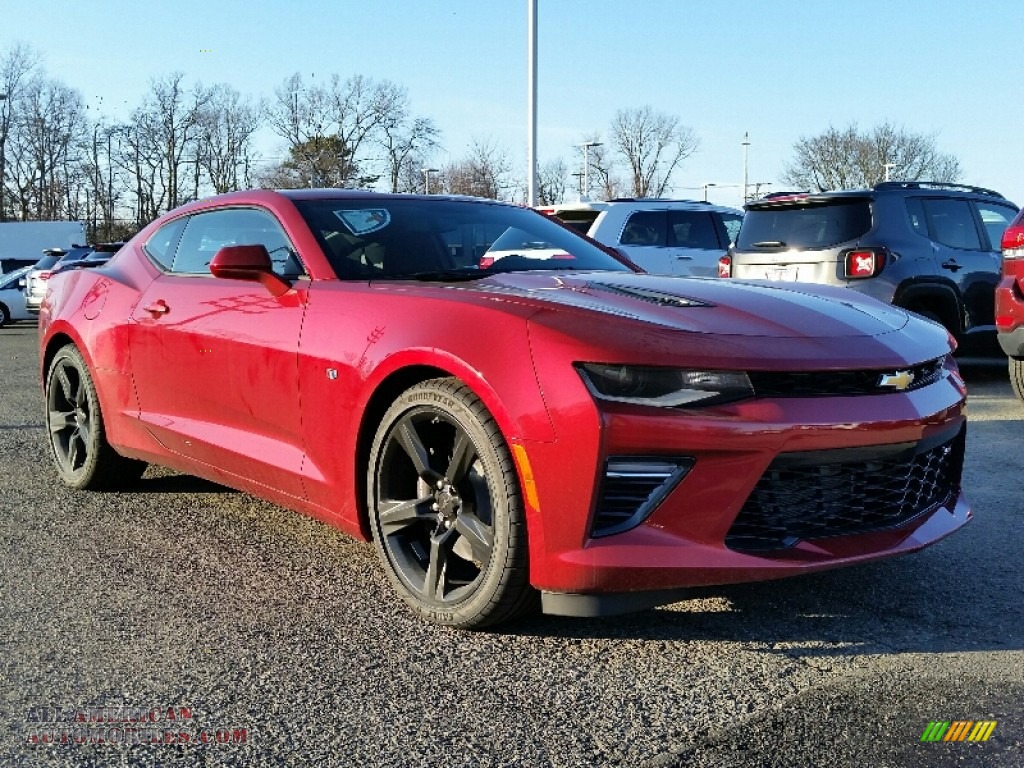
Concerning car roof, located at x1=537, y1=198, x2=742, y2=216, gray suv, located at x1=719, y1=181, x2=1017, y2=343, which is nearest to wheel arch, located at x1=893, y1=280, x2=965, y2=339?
gray suv, located at x1=719, y1=181, x2=1017, y2=343

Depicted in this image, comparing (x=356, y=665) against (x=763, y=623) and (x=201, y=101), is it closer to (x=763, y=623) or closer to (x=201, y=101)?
(x=763, y=623)

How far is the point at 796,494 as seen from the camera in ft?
9.56

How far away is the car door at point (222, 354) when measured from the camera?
3.79m

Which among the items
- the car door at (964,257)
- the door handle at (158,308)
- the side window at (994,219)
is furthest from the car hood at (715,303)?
the side window at (994,219)

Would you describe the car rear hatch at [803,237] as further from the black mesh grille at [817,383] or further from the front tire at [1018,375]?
the black mesh grille at [817,383]

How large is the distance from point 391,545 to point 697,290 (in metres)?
1.28

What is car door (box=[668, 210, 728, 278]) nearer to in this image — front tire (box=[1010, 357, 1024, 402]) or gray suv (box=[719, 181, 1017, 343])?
gray suv (box=[719, 181, 1017, 343])

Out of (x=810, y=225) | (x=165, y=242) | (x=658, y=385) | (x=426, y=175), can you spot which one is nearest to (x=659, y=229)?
(x=810, y=225)

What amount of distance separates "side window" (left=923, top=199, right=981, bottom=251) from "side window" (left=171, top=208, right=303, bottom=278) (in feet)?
21.3

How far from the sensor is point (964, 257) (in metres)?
9.05

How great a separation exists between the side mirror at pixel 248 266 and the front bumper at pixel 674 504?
1.45 meters

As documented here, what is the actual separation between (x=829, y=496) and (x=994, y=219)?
302 inches

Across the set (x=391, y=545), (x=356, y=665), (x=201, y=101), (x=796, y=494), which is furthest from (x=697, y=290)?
(x=201, y=101)

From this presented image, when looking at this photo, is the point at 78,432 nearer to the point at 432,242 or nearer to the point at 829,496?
the point at 432,242
